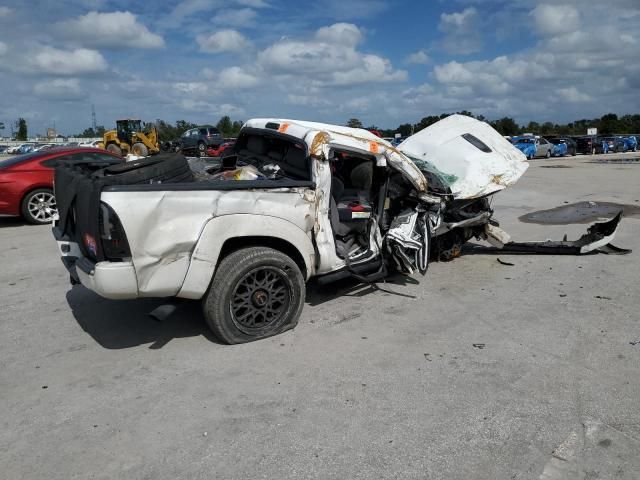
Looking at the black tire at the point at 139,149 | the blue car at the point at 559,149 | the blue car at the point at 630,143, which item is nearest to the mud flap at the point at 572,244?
the black tire at the point at 139,149

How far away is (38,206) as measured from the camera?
9.87m

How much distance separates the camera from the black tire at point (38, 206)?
9703 mm

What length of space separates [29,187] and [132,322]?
632cm

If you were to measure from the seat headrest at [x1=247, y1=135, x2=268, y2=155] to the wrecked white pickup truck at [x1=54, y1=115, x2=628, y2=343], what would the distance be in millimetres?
19

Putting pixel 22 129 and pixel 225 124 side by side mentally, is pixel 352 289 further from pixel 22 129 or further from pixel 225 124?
pixel 22 129

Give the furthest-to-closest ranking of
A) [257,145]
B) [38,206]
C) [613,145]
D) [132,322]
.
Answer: [613,145]
[38,206]
[257,145]
[132,322]

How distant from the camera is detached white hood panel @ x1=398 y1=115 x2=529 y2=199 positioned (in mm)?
6035

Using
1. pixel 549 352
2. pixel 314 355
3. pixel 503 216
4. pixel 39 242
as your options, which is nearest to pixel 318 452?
pixel 314 355

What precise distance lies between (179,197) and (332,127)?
2035 mm

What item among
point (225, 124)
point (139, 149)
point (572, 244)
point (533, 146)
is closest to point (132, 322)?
point (572, 244)

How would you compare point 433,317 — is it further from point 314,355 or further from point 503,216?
point 503,216

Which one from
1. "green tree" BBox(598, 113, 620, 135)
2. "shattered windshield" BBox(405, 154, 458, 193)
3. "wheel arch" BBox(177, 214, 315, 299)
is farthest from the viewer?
"green tree" BBox(598, 113, 620, 135)

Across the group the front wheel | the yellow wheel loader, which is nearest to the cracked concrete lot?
the yellow wheel loader

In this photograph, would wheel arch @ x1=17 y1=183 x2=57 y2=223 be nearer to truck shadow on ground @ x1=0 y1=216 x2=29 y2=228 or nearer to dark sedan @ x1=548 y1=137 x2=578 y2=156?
truck shadow on ground @ x1=0 y1=216 x2=29 y2=228
